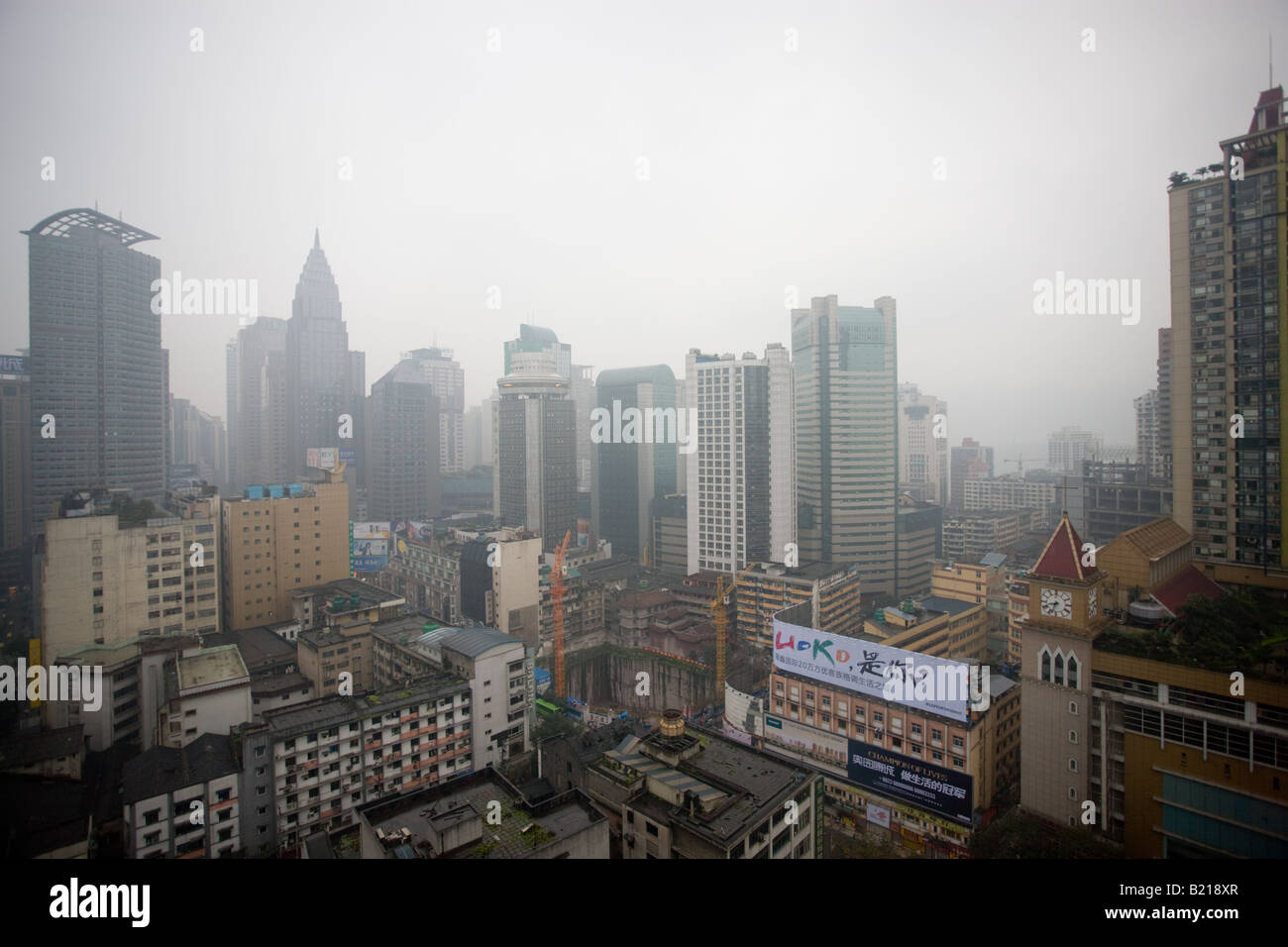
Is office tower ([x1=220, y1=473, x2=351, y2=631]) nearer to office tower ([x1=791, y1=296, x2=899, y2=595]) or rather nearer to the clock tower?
office tower ([x1=791, y1=296, x2=899, y2=595])

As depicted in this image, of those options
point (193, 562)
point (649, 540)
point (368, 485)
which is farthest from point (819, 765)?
point (368, 485)

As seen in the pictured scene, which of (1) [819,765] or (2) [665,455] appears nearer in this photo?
(1) [819,765]

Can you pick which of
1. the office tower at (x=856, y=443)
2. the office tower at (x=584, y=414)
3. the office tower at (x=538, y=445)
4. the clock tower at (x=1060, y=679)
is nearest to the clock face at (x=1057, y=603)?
the clock tower at (x=1060, y=679)

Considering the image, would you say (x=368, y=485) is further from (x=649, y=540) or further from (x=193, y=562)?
(x=193, y=562)

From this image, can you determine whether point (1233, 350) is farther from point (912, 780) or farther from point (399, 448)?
point (399, 448)

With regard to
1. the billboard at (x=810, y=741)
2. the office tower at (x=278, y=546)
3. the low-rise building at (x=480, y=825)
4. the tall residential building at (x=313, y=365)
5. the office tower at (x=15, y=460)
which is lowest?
the billboard at (x=810, y=741)

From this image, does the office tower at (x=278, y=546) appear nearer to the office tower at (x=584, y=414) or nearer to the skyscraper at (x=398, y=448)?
the skyscraper at (x=398, y=448)

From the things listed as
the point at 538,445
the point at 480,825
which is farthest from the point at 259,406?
the point at 480,825
